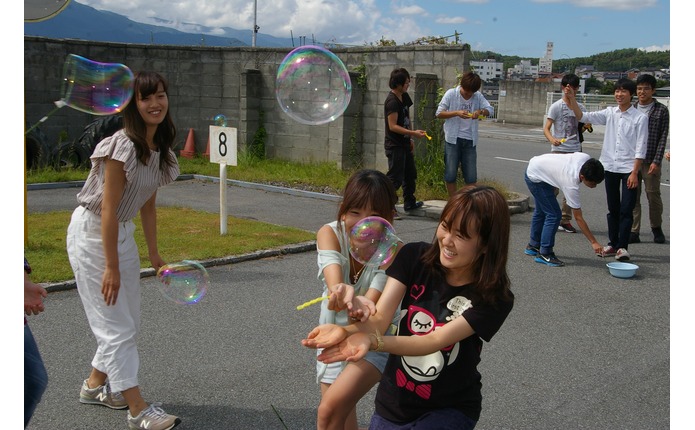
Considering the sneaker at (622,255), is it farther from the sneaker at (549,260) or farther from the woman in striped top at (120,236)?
the woman in striped top at (120,236)

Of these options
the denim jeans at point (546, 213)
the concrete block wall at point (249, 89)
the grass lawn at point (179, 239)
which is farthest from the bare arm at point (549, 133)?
the grass lawn at point (179, 239)

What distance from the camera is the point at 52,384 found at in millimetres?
4355

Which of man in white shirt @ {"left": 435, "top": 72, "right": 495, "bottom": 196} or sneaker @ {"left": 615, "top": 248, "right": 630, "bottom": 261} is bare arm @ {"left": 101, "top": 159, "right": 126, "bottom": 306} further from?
man in white shirt @ {"left": 435, "top": 72, "right": 495, "bottom": 196}

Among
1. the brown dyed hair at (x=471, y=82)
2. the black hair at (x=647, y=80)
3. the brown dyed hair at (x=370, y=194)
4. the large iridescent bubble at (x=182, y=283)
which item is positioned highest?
the brown dyed hair at (x=471, y=82)

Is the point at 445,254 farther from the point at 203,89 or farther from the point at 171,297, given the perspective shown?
the point at 203,89

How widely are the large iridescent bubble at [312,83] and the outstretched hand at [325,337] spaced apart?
9.55 feet

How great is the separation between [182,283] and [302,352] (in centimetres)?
125

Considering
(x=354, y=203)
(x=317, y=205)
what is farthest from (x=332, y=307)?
(x=317, y=205)

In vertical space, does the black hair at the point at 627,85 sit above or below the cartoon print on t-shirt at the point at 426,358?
above

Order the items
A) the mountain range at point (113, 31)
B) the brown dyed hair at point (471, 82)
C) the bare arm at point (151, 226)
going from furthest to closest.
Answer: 1. the mountain range at point (113, 31)
2. the brown dyed hair at point (471, 82)
3. the bare arm at point (151, 226)

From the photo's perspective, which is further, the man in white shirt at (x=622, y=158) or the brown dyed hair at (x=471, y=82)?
the brown dyed hair at (x=471, y=82)

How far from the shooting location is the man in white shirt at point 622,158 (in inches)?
315

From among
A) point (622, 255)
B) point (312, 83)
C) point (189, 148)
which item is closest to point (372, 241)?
point (312, 83)

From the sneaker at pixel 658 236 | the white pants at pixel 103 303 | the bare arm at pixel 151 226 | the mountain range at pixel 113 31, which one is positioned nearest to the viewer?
the white pants at pixel 103 303
